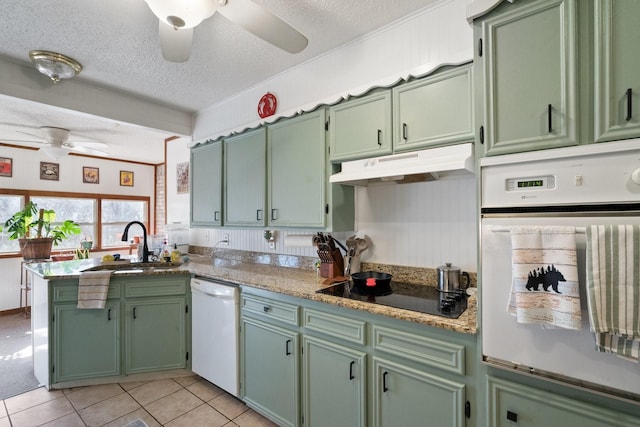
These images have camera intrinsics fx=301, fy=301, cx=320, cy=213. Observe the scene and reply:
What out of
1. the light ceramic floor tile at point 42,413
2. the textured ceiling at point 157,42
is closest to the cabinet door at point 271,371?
the light ceramic floor tile at point 42,413

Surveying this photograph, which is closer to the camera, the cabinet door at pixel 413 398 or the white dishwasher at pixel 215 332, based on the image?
the cabinet door at pixel 413 398

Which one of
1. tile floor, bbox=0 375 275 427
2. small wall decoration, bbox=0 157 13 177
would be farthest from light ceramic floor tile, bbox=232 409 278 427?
small wall decoration, bbox=0 157 13 177

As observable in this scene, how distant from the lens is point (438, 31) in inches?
70.5

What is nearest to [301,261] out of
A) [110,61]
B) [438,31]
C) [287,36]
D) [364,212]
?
[364,212]

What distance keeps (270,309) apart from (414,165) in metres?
1.27

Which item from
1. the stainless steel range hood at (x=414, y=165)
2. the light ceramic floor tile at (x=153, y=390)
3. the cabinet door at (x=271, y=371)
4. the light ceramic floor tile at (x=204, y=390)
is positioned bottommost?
the light ceramic floor tile at (x=153, y=390)

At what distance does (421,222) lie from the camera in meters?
Result: 1.98

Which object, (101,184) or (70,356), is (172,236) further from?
(101,184)

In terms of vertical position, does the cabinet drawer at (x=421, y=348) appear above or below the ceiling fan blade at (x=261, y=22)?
below

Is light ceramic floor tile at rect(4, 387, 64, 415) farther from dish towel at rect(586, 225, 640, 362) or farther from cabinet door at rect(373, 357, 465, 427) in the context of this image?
dish towel at rect(586, 225, 640, 362)

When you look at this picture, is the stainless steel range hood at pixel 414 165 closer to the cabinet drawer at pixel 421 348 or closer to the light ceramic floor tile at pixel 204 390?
the cabinet drawer at pixel 421 348

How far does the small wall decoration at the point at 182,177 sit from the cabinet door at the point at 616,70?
3835mm

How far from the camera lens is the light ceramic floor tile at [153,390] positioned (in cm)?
232

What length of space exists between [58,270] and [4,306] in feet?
10.5
